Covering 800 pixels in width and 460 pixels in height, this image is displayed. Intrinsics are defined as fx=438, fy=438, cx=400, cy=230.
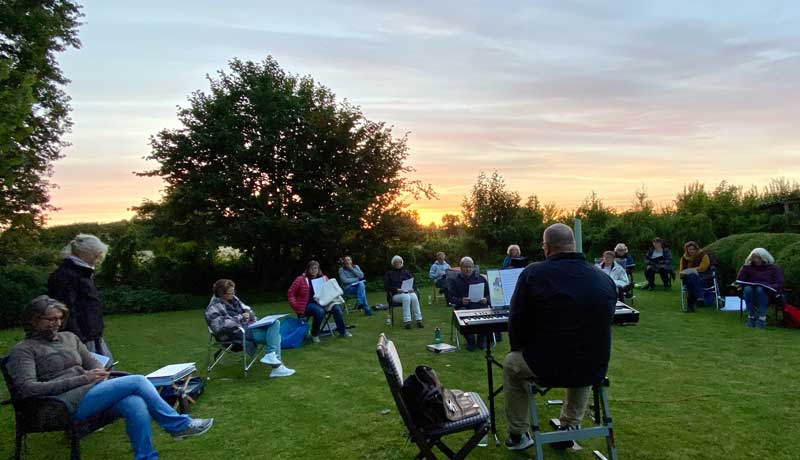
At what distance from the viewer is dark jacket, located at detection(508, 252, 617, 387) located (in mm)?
2727

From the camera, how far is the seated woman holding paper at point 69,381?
3053mm

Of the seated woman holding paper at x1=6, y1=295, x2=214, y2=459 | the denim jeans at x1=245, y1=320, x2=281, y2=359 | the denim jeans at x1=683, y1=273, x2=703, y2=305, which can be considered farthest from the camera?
the denim jeans at x1=683, y1=273, x2=703, y2=305

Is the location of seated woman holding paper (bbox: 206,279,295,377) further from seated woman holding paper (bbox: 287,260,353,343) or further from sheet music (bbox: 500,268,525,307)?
sheet music (bbox: 500,268,525,307)

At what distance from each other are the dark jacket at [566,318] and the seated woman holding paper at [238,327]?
3.73m

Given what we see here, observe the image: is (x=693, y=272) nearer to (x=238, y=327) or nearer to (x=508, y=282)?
(x=508, y=282)

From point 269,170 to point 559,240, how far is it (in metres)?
13.2

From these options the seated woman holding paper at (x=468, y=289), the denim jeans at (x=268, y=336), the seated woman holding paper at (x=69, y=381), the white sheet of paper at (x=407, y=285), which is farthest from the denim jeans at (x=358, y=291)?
the seated woman holding paper at (x=69, y=381)

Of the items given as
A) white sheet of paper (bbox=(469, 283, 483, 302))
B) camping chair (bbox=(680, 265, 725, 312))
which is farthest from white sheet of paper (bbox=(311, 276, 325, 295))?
camping chair (bbox=(680, 265, 725, 312))

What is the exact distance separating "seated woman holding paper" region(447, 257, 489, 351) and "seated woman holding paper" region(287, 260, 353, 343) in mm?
2028

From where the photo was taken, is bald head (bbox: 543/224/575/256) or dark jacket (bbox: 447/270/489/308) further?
dark jacket (bbox: 447/270/489/308)

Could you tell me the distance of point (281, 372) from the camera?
556cm

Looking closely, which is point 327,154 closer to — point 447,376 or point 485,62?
point 485,62

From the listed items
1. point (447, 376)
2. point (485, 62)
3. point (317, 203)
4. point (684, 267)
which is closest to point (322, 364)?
point (447, 376)

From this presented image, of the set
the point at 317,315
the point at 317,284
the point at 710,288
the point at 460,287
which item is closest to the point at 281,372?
the point at 317,315
